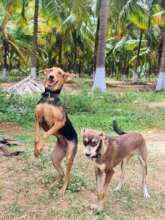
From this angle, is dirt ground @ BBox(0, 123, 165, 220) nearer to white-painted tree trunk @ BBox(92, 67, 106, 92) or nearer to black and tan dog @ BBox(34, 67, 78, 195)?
black and tan dog @ BBox(34, 67, 78, 195)

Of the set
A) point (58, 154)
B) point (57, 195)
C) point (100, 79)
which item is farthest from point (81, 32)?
point (57, 195)

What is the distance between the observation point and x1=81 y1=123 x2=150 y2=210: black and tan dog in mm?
4832

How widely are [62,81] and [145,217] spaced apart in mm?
2015

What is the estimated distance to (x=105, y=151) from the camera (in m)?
5.21

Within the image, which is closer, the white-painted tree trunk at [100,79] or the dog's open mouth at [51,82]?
the dog's open mouth at [51,82]

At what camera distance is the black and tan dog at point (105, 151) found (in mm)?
4832

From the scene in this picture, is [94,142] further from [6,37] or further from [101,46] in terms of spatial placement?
[6,37]

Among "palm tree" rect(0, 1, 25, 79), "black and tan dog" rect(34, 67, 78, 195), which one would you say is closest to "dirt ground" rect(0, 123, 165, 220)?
"black and tan dog" rect(34, 67, 78, 195)

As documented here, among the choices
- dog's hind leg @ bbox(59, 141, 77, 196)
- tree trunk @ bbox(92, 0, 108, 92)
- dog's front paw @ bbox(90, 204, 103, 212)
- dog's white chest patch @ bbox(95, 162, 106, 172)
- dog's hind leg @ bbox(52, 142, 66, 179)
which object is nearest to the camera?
dog's white chest patch @ bbox(95, 162, 106, 172)

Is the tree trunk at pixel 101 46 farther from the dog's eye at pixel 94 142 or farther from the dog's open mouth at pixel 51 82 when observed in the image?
the dog's eye at pixel 94 142

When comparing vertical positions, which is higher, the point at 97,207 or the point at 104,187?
the point at 104,187

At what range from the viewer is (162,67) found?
2267 centimetres

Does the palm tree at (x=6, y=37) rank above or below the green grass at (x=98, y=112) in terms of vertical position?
above

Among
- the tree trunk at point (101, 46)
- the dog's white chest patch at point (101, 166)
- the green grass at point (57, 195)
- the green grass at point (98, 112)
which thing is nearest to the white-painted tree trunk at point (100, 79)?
the tree trunk at point (101, 46)
